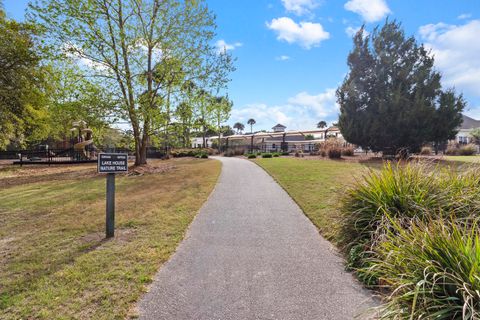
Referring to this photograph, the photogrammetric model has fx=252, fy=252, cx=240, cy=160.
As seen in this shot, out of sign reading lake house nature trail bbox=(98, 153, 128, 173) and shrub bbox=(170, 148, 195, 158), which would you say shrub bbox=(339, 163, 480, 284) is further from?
shrub bbox=(170, 148, 195, 158)

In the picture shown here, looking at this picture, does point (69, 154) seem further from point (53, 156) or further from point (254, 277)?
point (254, 277)

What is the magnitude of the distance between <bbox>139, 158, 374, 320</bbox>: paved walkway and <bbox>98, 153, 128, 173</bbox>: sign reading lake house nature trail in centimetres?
181

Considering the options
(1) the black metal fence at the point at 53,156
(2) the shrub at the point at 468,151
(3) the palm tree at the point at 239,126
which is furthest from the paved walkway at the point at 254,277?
(3) the palm tree at the point at 239,126

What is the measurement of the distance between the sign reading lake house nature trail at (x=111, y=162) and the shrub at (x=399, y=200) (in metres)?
4.07

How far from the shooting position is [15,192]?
899cm

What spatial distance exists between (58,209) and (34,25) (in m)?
12.7

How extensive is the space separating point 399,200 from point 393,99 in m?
15.5

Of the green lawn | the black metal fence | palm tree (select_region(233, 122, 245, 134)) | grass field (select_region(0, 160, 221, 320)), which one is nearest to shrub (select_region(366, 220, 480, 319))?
the green lawn

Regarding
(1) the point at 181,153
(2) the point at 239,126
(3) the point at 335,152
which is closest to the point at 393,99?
(3) the point at 335,152

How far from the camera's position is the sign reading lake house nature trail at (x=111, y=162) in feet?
14.7

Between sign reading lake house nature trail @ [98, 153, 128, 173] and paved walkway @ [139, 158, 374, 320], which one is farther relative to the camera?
sign reading lake house nature trail @ [98, 153, 128, 173]

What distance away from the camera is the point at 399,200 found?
3.76 metres

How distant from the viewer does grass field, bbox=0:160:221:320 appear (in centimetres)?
263

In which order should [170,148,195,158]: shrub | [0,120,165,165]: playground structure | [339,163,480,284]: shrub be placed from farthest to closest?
1. [170,148,195,158]: shrub
2. [0,120,165,165]: playground structure
3. [339,163,480,284]: shrub
